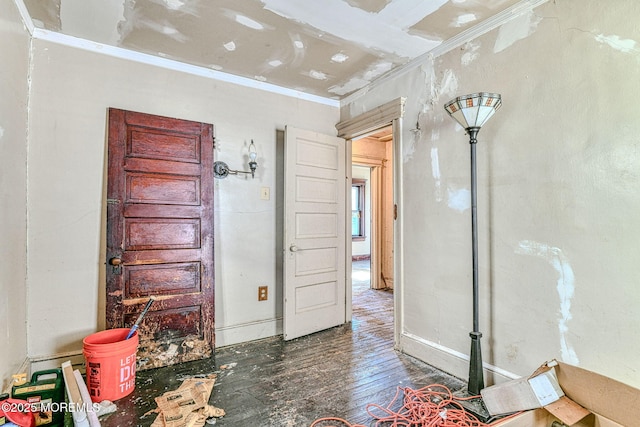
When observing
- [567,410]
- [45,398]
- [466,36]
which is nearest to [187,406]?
[45,398]

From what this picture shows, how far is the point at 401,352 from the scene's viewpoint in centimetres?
273

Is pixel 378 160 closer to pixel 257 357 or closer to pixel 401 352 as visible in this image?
pixel 401 352

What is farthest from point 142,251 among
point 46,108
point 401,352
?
point 401,352

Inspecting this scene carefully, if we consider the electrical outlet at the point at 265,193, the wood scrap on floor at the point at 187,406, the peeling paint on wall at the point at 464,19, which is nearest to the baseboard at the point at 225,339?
the wood scrap on floor at the point at 187,406

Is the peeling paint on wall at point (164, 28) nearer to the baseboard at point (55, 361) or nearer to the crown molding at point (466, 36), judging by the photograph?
the crown molding at point (466, 36)

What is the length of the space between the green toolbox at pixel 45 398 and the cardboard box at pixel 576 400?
2133 mm

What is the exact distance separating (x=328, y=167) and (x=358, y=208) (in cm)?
534

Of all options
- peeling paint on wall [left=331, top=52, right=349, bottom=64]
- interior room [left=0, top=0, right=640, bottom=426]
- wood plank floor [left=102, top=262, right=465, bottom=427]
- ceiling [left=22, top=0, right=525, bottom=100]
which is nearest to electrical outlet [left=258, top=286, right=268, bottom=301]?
interior room [left=0, top=0, right=640, bottom=426]

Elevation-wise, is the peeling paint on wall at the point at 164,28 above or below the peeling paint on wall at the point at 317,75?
above

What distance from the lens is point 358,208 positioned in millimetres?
8594

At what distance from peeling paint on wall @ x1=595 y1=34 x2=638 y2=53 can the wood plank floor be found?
2083 millimetres

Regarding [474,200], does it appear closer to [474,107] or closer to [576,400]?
[474,107]

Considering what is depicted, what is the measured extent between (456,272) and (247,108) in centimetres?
227

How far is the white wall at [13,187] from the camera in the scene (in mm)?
1761
